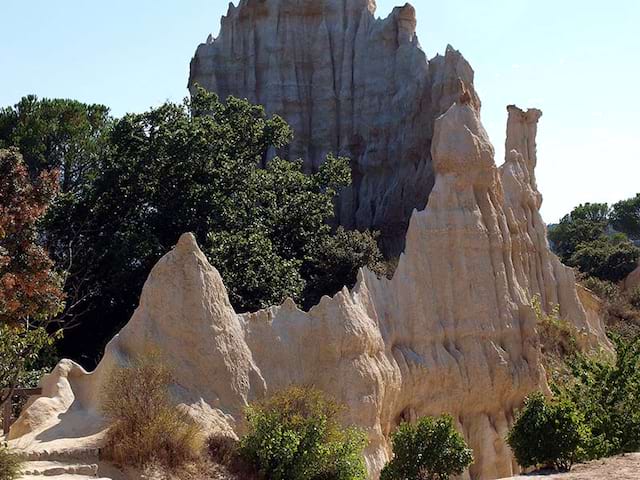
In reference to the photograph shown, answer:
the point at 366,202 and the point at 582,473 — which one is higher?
the point at 366,202

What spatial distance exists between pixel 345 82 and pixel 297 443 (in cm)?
3328

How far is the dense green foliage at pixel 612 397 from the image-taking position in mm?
17453

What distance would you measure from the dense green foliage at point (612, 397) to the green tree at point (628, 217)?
52783mm

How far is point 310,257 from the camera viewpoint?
27.2 metres

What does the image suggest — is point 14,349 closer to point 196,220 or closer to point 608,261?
point 196,220

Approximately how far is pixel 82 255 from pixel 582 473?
1576 cm

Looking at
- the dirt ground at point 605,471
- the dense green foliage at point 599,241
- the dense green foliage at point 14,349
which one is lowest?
the dirt ground at point 605,471

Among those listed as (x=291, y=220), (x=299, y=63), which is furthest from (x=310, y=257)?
(x=299, y=63)

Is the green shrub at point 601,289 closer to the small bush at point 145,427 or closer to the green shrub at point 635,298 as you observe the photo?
the green shrub at point 635,298

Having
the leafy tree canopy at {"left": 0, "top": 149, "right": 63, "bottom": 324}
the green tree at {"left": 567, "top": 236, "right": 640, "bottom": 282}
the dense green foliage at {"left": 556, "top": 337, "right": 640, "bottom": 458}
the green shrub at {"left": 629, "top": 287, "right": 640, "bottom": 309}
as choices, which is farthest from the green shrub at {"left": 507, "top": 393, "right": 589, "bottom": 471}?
the green tree at {"left": 567, "top": 236, "right": 640, "bottom": 282}

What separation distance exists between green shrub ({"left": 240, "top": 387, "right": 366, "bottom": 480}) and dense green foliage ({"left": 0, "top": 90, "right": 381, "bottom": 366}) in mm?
8727

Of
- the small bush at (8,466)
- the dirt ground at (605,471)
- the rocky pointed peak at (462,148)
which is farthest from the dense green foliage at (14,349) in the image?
the rocky pointed peak at (462,148)

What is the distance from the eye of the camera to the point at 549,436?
593 inches

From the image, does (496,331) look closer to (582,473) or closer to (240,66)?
(582,473)
